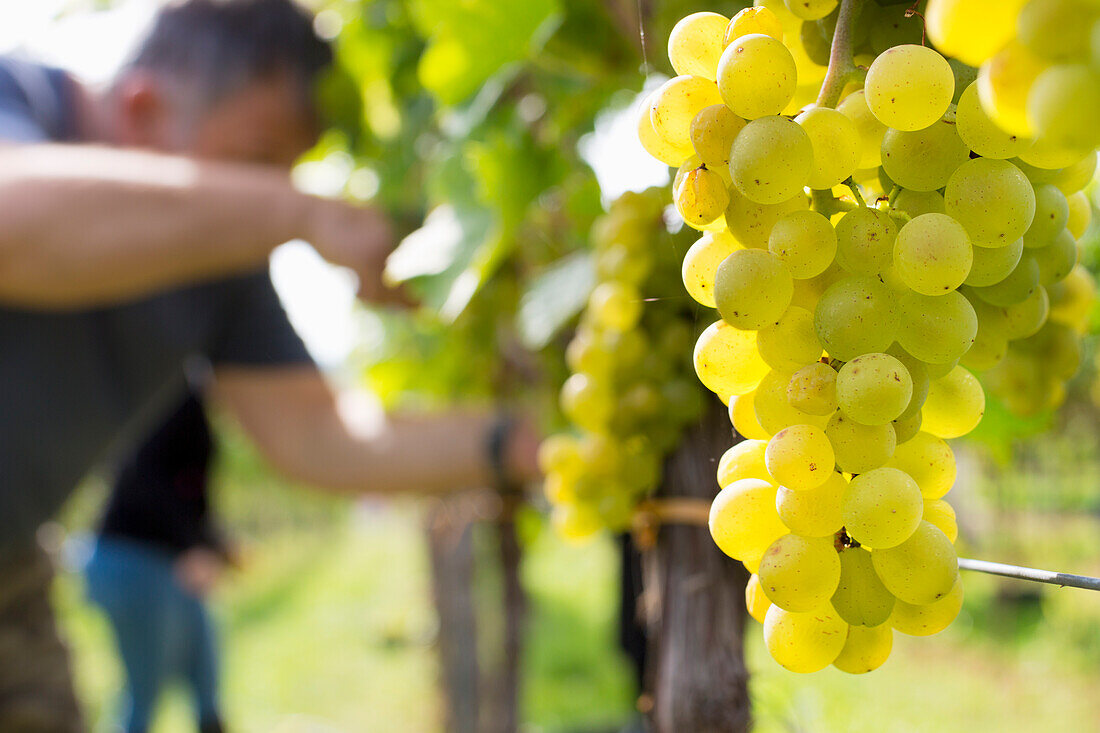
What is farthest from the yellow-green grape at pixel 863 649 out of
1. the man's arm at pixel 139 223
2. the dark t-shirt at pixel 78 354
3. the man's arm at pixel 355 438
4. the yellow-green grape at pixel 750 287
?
the dark t-shirt at pixel 78 354

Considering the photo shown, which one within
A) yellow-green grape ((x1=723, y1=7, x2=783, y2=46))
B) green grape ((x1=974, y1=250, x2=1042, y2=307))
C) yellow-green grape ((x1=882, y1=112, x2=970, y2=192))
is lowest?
green grape ((x1=974, y1=250, x2=1042, y2=307))

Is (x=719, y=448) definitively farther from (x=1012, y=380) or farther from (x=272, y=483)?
(x=272, y=483)

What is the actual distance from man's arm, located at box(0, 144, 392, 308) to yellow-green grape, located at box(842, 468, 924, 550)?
38.3 inches

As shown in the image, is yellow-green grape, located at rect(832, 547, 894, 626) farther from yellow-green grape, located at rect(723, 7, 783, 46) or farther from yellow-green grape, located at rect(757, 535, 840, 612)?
yellow-green grape, located at rect(723, 7, 783, 46)

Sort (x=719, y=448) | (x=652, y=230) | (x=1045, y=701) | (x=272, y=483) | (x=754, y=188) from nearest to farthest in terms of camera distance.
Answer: (x=754, y=188) < (x=719, y=448) < (x=652, y=230) < (x=1045, y=701) < (x=272, y=483)

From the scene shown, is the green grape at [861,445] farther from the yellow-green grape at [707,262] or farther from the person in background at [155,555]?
the person in background at [155,555]

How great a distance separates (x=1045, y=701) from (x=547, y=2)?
11.0ft

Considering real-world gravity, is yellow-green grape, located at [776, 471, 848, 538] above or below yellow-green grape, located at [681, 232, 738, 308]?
below

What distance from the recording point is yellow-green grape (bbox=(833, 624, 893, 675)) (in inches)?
10.4

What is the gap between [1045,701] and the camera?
2.97 metres

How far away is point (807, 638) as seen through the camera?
26cm

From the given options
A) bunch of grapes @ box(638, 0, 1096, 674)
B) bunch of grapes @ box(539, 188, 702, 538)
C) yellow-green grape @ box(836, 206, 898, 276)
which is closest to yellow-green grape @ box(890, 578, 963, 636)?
bunch of grapes @ box(638, 0, 1096, 674)

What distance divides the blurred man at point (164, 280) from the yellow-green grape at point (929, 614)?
0.97m

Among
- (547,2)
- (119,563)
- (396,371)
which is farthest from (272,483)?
(547,2)
